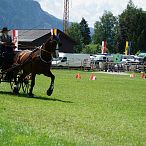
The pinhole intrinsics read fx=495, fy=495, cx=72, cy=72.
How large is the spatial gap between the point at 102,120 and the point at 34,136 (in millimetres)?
3530

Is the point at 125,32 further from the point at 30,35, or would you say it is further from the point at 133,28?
the point at 30,35

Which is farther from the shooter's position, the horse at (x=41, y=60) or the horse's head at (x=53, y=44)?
the horse at (x=41, y=60)

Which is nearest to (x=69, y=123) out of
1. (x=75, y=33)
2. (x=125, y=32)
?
(x=125, y=32)

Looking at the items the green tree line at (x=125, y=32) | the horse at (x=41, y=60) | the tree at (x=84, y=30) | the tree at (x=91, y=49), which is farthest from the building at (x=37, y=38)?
the horse at (x=41, y=60)

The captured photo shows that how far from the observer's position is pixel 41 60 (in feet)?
60.8

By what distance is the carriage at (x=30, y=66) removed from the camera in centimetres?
1839

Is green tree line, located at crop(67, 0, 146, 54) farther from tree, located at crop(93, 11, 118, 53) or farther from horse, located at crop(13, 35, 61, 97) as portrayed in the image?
horse, located at crop(13, 35, 61, 97)

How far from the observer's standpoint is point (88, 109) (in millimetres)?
15031

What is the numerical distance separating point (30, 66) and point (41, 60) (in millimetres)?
632

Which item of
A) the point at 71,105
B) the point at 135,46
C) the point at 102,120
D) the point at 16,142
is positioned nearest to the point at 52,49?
the point at 71,105

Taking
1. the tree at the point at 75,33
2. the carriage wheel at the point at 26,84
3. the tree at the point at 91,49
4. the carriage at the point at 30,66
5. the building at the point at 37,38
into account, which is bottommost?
the carriage wheel at the point at 26,84

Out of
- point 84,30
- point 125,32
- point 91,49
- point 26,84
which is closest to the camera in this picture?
point 26,84

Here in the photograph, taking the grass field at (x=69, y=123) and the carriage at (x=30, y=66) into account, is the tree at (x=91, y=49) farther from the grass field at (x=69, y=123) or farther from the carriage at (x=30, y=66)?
the grass field at (x=69, y=123)

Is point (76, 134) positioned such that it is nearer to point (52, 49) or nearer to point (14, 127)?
point (14, 127)
